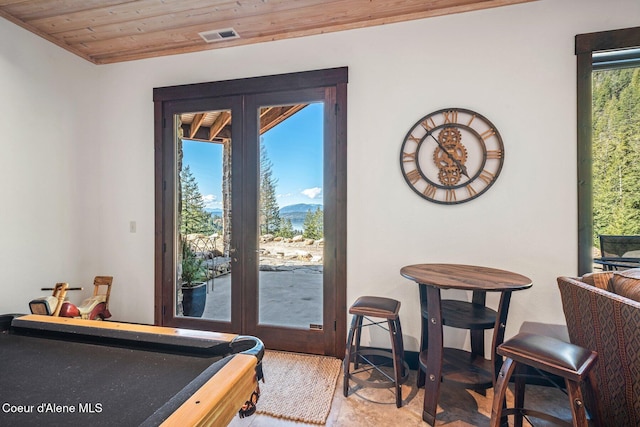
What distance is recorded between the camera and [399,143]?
2646 millimetres

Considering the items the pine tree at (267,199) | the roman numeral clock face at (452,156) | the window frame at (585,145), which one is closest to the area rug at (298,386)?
the pine tree at (267,199)

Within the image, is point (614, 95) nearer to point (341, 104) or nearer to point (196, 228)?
point (341, 104)

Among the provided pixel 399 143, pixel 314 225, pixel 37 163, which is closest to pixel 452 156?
pixel 399 143

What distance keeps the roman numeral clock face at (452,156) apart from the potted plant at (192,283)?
2378mm

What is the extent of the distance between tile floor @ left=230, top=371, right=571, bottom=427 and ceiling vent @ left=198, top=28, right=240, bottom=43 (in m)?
3.25

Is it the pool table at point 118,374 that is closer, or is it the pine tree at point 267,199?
the pool table at point 118,374

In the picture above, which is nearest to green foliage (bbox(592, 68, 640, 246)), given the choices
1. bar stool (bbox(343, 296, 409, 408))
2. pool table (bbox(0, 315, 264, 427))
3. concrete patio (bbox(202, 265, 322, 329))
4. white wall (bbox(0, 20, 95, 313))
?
bar stool (bbox(343, 296, 409, 408))

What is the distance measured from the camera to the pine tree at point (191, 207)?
322 cm

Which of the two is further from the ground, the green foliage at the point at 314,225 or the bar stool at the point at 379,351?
the green foliage at the point at 314,225

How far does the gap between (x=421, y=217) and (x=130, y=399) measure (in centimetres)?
230

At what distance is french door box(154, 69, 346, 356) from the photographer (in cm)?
280

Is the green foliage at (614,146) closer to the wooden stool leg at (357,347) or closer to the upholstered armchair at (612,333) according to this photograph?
the upholstered armchair at (612,333)

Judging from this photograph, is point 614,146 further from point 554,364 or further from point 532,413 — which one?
point 532,413

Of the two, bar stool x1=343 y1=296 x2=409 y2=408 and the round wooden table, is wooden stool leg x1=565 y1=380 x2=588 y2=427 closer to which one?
the round wooden table
